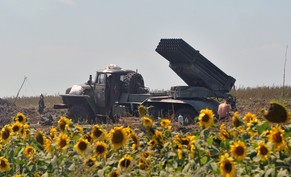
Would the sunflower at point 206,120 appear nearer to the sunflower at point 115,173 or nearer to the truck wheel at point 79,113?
the sunflower at point 115,173

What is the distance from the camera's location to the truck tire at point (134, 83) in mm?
24141

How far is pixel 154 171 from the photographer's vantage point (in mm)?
6172

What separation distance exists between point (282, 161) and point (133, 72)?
1991 cm

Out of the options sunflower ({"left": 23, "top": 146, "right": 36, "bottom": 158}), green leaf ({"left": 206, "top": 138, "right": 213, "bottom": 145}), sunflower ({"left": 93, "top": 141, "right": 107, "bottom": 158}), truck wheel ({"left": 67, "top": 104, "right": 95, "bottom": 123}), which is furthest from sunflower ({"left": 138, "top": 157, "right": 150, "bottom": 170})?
truck wheel ({"left": 67, "top": 104, "right": 95, "bottom": 123})

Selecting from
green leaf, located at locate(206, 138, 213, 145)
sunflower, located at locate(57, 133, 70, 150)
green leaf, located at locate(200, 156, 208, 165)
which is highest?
green leaf, located at locate(206, 138, 213, 145)

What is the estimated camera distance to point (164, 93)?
23.9 m

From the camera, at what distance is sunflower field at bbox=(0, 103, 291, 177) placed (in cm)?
509

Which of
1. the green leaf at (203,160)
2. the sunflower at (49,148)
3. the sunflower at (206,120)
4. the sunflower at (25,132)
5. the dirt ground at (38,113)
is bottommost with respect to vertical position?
the green leaf at (203,160)

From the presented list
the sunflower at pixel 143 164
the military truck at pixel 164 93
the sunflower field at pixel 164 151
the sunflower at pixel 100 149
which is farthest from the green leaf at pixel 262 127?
the military truck at pixel 164 93

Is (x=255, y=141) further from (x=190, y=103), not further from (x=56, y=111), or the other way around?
(x=56, y=111)

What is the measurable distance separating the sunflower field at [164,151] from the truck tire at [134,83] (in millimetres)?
16871

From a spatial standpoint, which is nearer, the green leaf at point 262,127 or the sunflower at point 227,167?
the sunflower at point 227,167

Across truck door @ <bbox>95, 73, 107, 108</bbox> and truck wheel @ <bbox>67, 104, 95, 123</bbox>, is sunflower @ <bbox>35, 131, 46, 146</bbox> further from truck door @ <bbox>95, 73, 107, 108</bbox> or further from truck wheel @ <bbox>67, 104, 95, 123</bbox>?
truck wheel @ <bbox>67, 104, 95, 123</bbox>

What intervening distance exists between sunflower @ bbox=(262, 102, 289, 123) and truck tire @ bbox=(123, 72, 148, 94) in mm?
19190
